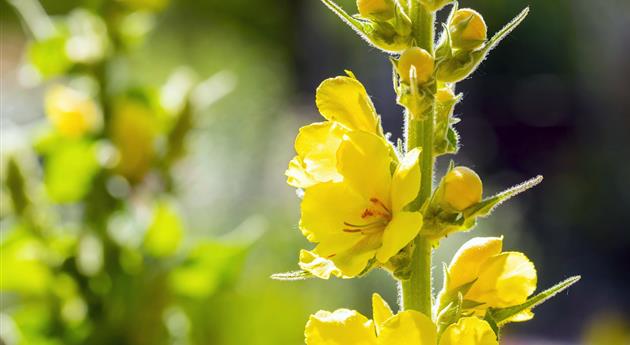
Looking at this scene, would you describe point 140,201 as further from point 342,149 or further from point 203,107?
point 342,149

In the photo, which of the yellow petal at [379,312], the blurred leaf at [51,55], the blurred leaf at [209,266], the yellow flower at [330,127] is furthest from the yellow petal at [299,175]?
the blurred leaf at [51,55]

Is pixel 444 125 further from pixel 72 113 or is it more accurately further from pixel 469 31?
pixel 72 113

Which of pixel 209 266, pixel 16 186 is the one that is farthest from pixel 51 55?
pixel 209 266

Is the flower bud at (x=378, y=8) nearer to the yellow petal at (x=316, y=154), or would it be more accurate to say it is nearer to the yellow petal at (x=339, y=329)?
the yellow petal at (x=316, y=154)

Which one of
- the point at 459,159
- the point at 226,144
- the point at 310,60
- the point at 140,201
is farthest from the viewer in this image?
the point at 310,60

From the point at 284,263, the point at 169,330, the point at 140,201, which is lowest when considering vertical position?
the point at 284,263

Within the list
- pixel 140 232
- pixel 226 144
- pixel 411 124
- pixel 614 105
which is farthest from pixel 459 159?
pixel 411 124

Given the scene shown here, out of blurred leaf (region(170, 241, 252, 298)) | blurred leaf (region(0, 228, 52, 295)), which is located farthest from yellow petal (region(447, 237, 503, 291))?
blurred leaf (region(0, 228, 52, 295))
